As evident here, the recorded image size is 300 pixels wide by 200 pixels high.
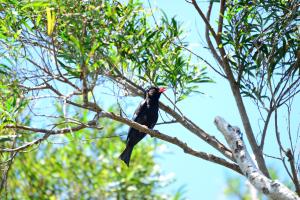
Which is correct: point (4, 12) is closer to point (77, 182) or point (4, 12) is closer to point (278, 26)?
point (278, 26)

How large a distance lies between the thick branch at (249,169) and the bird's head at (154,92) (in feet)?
5.27

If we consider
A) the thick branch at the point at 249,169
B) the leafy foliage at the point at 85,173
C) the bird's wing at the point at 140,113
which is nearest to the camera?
the thick branch at the point at 249,169

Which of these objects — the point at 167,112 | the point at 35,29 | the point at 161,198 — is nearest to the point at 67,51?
the point at 35,29

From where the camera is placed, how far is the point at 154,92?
→ 24.0 feet

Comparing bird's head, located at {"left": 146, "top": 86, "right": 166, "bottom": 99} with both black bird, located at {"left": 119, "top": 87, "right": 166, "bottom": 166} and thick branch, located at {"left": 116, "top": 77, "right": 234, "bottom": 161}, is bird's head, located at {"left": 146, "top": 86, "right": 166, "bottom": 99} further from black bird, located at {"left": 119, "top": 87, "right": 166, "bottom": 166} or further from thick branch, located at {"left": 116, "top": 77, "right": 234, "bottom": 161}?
thick branch, located at {"left": 116, "top": 77, "right": 234, "bottom": 161}

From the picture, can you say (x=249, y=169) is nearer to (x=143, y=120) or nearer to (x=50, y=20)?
(x=50, y=20)

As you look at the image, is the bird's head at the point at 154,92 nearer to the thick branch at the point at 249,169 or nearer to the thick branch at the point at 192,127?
the thick branch at the point at 192,127

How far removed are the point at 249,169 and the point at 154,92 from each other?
2506 millimetres

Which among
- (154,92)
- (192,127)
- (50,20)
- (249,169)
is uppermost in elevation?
(154,92)

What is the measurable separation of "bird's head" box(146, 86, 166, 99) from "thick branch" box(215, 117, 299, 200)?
63.2 inches

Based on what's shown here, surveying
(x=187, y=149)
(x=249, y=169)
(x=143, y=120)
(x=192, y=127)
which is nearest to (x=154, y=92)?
(x=143, y=120)

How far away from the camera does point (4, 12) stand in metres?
5.75

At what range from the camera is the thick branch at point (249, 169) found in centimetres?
446

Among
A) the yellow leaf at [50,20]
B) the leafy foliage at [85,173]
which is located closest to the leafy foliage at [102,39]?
the yellow leaf at [50,20]
